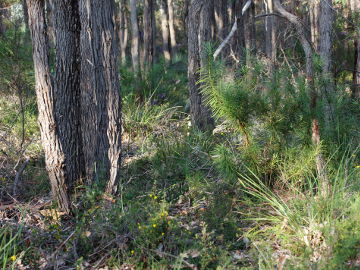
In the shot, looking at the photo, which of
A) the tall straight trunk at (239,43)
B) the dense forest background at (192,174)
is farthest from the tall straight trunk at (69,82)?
the tall straight trunk at (239,43)

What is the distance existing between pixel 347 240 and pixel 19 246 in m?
3.03

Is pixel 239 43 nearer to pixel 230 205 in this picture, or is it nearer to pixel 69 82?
pixel 69 82

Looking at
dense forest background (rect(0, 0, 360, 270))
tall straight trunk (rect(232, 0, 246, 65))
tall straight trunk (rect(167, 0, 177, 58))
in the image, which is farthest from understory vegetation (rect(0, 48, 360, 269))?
tall straight trunk (rect(167, 0, 177, 58))

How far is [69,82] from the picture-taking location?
265 inches

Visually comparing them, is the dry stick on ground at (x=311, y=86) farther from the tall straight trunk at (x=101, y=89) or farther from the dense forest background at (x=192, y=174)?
the tall straight trunk at (x=101, y=89)

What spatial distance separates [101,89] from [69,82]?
782 millimetres

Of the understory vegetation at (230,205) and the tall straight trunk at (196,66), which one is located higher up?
the tall straight trunk at (196,66)

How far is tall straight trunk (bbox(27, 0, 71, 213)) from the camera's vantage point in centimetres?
540

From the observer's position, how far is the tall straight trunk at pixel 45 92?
5.40m

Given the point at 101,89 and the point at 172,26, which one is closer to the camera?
the point at 101,89

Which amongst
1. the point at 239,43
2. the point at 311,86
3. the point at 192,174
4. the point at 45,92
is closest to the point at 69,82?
the point at 45,92

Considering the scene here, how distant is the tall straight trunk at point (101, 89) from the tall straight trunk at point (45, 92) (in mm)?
648

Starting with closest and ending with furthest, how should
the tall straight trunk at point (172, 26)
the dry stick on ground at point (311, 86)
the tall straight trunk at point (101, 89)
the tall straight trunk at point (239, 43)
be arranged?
the dry stick on ground at point (311, 86) → the tall straight trunk at point (101, 89) → the tall straight trunk at point (239, 43) → the tall straight trunk at point (172, 26)

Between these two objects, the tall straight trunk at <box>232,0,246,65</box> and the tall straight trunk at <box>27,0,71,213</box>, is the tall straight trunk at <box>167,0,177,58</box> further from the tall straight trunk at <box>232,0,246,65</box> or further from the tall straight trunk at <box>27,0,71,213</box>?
the tall straight trunk at <box>27,0,71,213</box>
